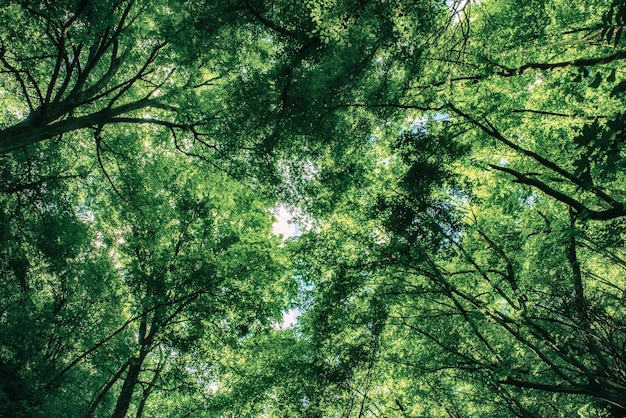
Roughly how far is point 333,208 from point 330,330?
12.6ft

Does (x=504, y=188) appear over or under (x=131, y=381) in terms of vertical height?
over

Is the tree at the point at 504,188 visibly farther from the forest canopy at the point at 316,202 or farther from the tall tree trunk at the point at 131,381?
the tall tree trunk at the point at 131,381

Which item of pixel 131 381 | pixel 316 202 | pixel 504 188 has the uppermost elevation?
pixel 504 188

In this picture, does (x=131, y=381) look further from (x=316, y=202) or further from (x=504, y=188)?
(x=504, y=188)

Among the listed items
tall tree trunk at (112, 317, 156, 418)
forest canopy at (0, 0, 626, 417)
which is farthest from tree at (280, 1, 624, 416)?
tall tree trunk at (112, 317, 156, 418)

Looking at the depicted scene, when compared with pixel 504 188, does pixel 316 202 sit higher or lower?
lower

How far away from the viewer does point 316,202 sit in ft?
30.7

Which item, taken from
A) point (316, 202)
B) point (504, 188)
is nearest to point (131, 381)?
point (316, 202)

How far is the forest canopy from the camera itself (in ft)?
22.9

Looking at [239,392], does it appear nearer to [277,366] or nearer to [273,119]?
[277,366]

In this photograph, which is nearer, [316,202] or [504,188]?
[504,188]

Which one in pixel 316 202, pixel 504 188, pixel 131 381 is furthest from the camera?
pixel 131 381

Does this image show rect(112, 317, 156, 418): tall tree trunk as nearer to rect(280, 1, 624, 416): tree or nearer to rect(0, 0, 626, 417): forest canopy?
rect(0, 0, 626, 417): forest canopy

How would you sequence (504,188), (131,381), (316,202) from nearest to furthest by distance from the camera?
(504,188) → (316,202) → (131,381)
